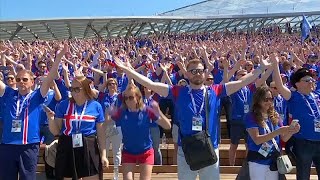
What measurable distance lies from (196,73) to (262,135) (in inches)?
34.4

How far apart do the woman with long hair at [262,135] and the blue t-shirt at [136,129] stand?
4.35 feet

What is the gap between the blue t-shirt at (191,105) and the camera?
5340 mm

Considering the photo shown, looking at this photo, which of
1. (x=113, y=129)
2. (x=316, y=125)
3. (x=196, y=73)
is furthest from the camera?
(x=113, y=129)

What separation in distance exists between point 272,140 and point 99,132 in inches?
70.8

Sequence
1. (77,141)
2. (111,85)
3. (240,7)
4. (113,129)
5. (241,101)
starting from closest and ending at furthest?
(77,141) → (113,129) → (111,85) → (241,101) → (240,7)

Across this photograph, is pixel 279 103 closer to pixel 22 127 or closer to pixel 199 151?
pixel 199 151

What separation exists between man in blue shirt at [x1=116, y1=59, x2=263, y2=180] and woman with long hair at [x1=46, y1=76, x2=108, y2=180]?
59 centimetres

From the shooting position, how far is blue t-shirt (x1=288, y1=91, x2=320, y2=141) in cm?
566

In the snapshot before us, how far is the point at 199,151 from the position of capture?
16.8 ft

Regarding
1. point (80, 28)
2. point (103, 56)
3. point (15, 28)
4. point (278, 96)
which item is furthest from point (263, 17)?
point (278, 96)

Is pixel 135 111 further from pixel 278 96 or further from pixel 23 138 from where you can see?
pixel 278 96

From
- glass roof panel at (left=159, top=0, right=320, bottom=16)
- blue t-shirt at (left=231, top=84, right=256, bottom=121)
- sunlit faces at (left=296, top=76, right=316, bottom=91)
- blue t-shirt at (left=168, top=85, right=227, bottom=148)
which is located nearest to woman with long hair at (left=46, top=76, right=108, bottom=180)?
blue t-shirt at (left=168, top=85, right=227, bottom=148)

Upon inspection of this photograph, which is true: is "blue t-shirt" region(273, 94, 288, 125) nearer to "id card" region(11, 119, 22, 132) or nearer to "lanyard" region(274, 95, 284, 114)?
"lanyard" region(274, 95, 284, 114)

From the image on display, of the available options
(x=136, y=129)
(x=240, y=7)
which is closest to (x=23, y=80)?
(x=136, y=129)
